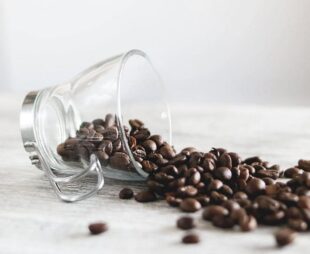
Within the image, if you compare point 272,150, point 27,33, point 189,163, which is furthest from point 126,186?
point 27,33

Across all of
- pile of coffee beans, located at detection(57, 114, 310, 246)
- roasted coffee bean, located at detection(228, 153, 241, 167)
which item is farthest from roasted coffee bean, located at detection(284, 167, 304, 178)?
roasted coffee bean, located at detection(228, 153, 241, 167)

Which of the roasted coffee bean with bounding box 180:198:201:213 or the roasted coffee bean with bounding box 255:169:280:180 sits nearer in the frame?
the roasted coffee bean with bounding box 180:198:201:213

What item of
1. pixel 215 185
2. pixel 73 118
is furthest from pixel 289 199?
pixel 73 118

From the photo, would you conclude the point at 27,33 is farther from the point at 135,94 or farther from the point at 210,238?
the point at 210,238

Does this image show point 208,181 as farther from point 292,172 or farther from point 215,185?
point 292,172

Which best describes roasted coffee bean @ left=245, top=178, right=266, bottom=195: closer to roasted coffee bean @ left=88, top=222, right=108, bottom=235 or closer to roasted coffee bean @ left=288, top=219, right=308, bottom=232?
roasted coffee bean @ left=288, top=219, right=308, bottom=232
